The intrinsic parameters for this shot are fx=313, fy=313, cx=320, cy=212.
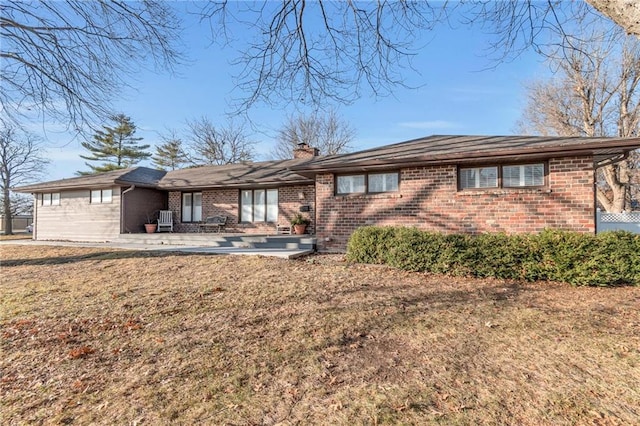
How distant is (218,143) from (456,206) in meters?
26.8

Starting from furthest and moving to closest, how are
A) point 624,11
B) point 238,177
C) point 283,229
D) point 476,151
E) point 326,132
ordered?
point 326,132 → point 238,177 → point 283,229 → point 476,151 → point 624,11

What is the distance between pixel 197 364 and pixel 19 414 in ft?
4.02

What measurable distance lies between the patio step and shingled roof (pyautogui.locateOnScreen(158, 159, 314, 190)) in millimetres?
2310

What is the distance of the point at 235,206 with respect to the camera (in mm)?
14227

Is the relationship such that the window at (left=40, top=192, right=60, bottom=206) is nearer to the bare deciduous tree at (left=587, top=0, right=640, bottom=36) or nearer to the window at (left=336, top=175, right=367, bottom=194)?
the window at (left=336, top=175, right=367, bottom=194)

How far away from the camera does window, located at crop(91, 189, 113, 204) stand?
14.3 meters

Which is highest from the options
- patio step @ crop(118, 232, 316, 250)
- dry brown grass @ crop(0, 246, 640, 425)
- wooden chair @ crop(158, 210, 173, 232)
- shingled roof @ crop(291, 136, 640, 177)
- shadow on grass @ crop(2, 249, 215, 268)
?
shingled roof @ crop(291, 136, 640, 177)

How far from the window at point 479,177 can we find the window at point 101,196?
14.6m

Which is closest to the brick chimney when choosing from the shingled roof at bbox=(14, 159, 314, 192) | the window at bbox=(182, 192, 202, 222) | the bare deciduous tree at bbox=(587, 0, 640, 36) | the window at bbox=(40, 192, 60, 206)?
the shingled roof at bbox=(14, 159, 314, 192)

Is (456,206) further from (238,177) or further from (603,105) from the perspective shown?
(603,105)

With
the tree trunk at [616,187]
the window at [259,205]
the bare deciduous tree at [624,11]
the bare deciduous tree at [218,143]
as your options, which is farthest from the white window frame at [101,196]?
the tree trunk at [616,187]

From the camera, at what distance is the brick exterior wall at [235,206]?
1282 centimetres

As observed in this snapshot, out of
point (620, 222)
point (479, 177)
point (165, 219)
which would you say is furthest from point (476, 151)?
point (165, 219)

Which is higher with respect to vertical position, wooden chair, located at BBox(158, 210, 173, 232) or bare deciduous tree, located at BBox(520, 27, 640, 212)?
bare deciduous tree, located at BBox(520, 27, 640, 212)
